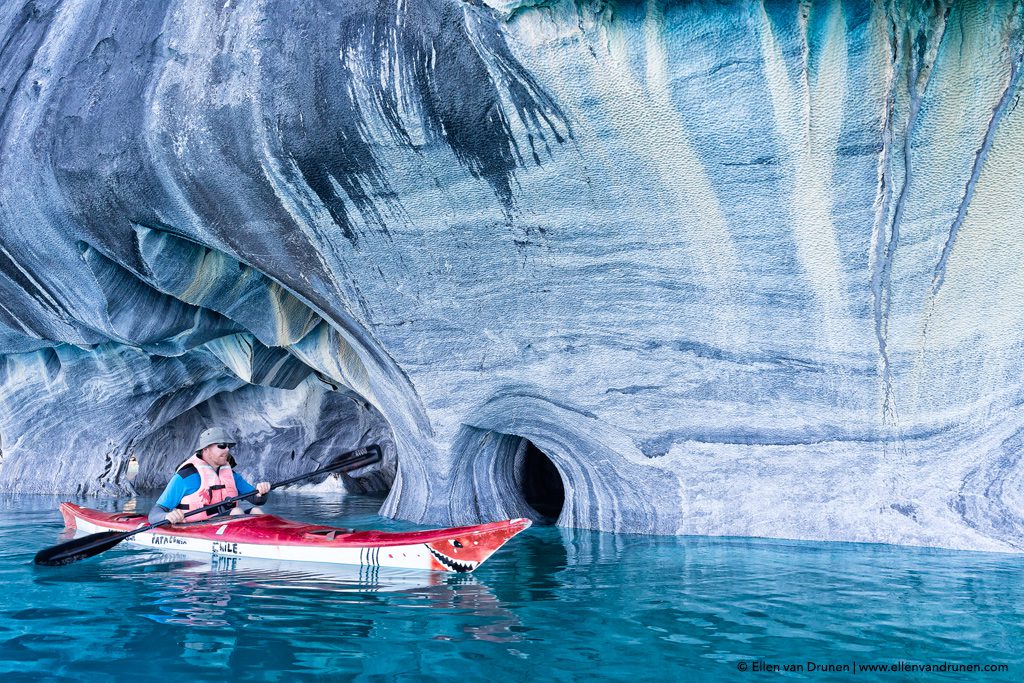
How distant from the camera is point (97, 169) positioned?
309 inches

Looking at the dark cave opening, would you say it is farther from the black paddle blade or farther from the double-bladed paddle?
the black paddle blade

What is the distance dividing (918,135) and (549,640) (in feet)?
13.6

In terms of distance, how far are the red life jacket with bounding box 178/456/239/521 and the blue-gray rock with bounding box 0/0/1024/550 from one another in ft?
6.40

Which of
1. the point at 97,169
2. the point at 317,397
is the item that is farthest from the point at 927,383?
the point at 317,397

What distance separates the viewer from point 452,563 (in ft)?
18.2

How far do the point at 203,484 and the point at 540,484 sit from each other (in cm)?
722

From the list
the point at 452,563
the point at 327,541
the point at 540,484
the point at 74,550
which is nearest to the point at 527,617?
the point at 452,563

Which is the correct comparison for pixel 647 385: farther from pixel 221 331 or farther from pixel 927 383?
pixel 221 331

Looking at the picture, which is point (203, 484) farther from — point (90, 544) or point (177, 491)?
point (90, 544)

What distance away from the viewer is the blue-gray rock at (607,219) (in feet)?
18.8

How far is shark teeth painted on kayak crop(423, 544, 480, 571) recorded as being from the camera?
5.50m

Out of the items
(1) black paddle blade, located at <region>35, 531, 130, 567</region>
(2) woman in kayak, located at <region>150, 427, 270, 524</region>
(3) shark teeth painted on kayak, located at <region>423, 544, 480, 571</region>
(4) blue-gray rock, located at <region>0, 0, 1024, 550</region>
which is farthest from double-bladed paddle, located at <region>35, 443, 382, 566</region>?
(4) blue-gray rock, located at <region>0, 0, 1024, 550</region>

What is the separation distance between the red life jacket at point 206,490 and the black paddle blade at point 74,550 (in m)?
0.95

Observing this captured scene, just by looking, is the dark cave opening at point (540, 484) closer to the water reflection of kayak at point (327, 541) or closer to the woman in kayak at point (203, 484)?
the woman in kayak at point (203, 484)
